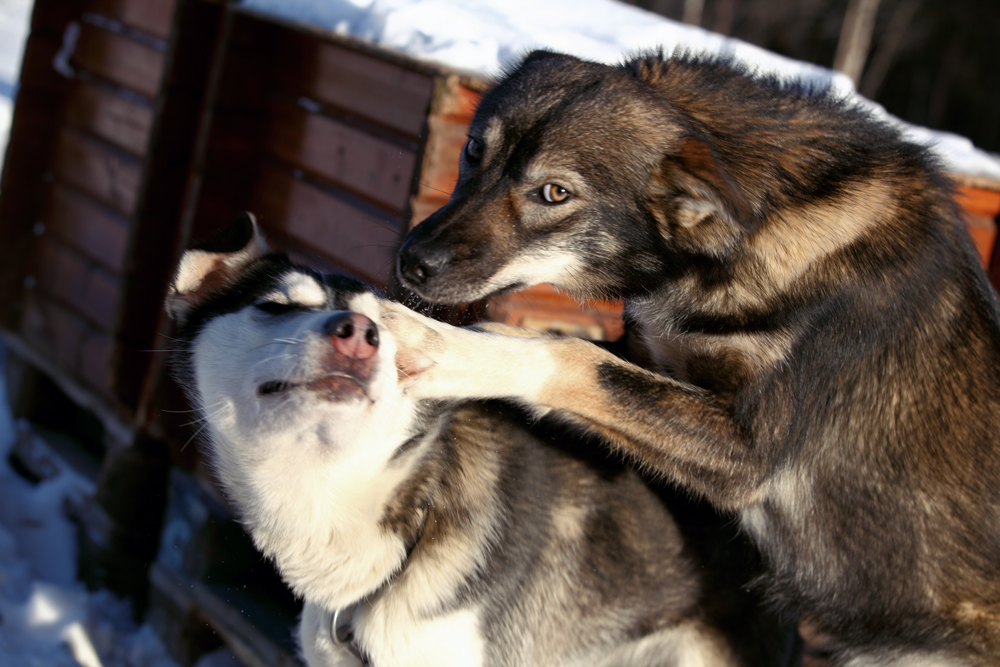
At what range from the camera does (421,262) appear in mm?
1949

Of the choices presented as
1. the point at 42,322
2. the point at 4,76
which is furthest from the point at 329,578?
the point at 4,76

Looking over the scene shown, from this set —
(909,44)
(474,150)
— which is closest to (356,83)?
(474,150)

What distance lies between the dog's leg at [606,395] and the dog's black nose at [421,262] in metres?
0.09

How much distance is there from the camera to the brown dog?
2.01 meters

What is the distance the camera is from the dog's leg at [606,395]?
1.92 meters

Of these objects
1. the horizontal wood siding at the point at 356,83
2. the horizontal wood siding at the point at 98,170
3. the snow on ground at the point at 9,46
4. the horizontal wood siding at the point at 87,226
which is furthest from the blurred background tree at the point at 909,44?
the horizontal wood siding at the point at 356,83

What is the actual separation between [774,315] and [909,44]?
15.8 metres

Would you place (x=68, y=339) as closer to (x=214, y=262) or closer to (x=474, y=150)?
(x=214, y=262)

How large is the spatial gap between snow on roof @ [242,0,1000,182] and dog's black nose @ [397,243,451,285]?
33.9 inches

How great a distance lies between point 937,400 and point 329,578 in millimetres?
1636

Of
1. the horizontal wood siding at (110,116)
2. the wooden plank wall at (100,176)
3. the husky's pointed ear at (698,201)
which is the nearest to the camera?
the husky's pointed ear at (698,201)

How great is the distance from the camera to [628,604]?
2.44 m

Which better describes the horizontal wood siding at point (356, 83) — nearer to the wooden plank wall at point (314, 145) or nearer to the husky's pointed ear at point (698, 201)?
the wooden plank wall at point (314, 145)

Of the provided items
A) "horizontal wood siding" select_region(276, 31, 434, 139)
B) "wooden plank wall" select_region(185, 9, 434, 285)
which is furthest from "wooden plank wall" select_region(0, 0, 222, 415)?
"horizontal wood siding" select_region(276, 31, 434, 139)
